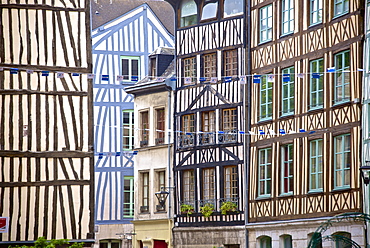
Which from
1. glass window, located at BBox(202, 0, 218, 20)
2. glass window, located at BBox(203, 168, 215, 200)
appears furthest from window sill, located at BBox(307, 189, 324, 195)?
glass window, located at BBox(202, 0, 218, 20)

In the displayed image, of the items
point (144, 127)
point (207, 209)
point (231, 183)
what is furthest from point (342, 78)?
point (144, 127)

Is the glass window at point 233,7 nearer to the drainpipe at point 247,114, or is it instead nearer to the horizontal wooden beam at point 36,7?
the drainpipe at point 247,114

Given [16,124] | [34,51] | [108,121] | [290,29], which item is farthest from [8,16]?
[108,121]

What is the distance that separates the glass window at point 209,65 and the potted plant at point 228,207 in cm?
404

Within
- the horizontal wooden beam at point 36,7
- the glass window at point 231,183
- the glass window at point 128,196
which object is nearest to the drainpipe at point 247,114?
the glass window at point 231,183

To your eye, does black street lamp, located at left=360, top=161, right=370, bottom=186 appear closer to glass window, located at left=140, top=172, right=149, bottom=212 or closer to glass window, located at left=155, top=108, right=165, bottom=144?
glass window, located at left=155, top=108, right=165, bottom=144

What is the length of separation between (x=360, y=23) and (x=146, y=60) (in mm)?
15148

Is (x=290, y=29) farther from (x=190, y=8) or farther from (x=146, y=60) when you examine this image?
(x=146, y=60)

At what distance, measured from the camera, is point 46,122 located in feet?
79.1

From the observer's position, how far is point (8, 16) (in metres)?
24.2

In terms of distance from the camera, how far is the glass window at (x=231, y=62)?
29405 mm

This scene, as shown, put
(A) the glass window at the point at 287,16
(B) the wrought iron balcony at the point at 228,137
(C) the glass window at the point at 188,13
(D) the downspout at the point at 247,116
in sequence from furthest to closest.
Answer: (C) the glass window at the point at 188,13
(B) the wrought iron balcony at the point at 228,137
(D) the downspout at the point at 247,116
(A) the glass window at the point at 287,16

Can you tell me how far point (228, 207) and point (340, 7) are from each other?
24.0 ft

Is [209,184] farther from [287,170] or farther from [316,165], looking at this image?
[316,165]
